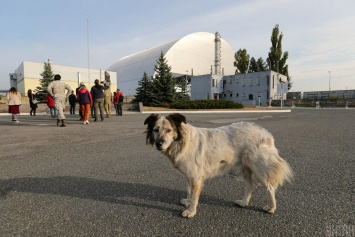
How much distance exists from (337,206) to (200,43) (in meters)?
78.3

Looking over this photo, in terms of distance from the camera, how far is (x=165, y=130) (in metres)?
2.80

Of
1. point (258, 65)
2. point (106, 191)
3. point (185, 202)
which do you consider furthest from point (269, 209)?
point (258, 65)

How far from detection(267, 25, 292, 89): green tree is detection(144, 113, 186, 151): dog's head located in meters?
55.8

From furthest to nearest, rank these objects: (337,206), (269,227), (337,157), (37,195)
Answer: (337,157) → (37,195) → (337,206) → (269,227)

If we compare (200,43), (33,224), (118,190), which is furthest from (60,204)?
(200,43)

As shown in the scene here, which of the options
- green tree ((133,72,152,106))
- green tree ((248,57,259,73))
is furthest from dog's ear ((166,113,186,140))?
green tree ((248,57,259,73))

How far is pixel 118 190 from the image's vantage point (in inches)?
133

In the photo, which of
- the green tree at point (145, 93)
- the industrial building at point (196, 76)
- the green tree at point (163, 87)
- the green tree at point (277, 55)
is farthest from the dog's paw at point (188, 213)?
the green tree at point (277, 55)

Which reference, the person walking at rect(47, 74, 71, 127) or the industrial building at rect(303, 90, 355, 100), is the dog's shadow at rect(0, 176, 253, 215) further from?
the industrial building at rect(303, 90, 355, 100)

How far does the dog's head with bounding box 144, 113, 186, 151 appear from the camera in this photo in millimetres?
2732

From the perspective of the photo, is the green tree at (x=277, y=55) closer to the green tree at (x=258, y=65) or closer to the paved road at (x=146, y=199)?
the green tree at (x=258, y=65)

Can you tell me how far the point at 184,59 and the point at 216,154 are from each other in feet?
225

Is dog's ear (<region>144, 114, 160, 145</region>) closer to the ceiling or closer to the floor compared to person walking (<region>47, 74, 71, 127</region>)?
closer to the floor

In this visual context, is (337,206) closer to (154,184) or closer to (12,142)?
(154,184)
